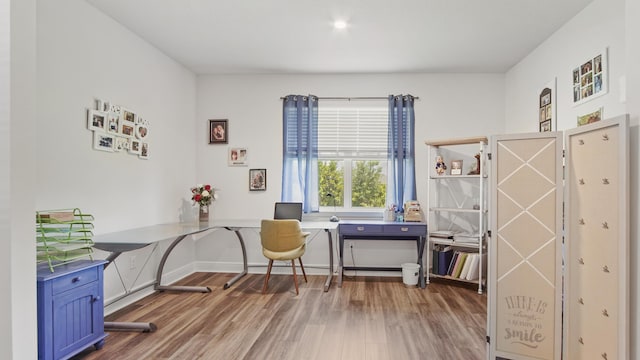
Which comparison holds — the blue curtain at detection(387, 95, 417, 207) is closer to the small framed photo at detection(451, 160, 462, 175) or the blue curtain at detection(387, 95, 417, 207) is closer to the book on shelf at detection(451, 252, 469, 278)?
the small framed photo at detection(451, 160, 462, 175)

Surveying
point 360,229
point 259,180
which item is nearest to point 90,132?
point 259,180

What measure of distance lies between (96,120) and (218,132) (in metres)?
1.89

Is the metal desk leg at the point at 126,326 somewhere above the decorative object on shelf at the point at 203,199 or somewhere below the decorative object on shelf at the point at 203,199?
below

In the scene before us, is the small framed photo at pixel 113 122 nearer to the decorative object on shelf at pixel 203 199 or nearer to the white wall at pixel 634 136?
the decorative object on shelf at pixel 203 199

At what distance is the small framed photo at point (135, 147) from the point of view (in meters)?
3.45

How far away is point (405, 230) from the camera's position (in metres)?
4.17

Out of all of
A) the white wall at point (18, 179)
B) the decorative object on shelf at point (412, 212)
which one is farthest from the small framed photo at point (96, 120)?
the decorative object on shelf at point (412, 212)

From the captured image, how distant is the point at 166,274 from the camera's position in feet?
13.5

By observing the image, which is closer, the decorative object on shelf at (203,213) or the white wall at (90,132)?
the white wall at (90,132)

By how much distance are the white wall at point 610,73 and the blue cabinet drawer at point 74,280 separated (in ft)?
10.2

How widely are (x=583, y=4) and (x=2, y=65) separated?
3.77 m

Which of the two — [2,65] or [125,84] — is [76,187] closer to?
[125,84]

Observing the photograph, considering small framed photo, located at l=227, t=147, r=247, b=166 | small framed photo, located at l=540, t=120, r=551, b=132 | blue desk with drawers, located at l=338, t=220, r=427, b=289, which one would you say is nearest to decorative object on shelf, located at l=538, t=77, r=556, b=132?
small framed photo, located at l=540, t=120, r=551, b=132

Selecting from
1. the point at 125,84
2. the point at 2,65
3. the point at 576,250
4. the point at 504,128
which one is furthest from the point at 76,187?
the point at 504,128
